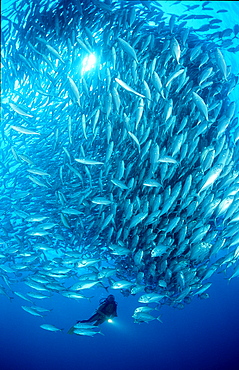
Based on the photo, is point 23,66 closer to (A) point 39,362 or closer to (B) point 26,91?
(B) point 26,91

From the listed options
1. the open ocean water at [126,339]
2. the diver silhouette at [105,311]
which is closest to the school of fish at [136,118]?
the diver silhouette at [105,311]

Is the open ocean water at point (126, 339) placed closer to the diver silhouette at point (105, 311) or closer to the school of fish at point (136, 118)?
the diver silhouette at point (105, 311)

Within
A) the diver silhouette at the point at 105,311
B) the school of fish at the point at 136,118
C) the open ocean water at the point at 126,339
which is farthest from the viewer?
the open ocean water at the point at 126,339

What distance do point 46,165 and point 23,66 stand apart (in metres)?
2.61

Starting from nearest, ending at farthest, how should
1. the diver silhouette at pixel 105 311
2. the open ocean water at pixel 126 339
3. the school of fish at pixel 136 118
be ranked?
the school of fish at pixel 136 118 < the diver silhouette at pixel 105 311 < the open ocean water at pixel 126 339

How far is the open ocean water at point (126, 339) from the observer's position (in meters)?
42.4

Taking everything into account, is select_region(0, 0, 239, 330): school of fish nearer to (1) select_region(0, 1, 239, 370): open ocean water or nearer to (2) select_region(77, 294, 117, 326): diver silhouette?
(2) select_region(77, 294, 117, 326): diver silhouette

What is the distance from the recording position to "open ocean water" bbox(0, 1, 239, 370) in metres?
42.4

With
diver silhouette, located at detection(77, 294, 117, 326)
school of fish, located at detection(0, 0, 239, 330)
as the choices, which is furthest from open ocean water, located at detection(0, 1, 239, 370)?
school of fish, located at detection(0, 0, 239, 330)

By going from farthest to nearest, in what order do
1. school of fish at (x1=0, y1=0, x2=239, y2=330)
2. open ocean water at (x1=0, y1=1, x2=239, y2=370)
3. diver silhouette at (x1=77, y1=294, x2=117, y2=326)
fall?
open ocean water at (x1=0, y1=1, x2=239, y2=370) < diver silhouette at (x1=77, y1=294, x2=117, y2=326) < school of fish at (x1=0, y1=0, x2=239, y2=330)

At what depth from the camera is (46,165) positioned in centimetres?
740

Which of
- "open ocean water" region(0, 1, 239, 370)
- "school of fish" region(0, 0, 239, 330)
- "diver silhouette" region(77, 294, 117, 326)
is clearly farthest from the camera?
"open ocean water" region(0, 1, 239, 370)

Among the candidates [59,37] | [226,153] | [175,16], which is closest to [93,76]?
[59,37]

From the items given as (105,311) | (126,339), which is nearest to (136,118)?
(105,311)
